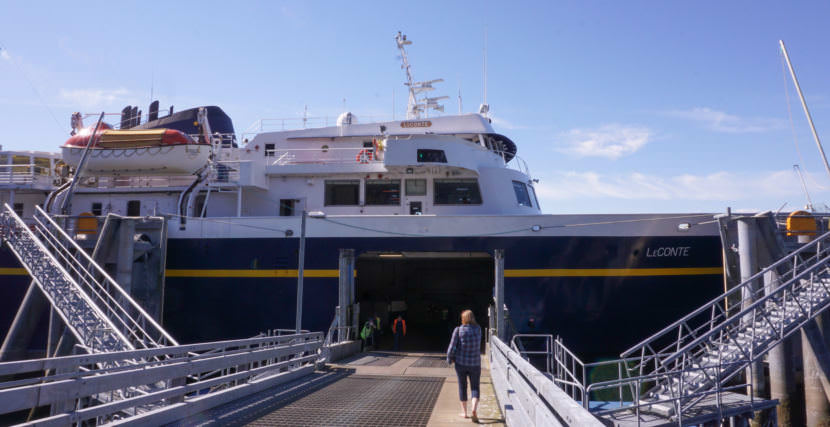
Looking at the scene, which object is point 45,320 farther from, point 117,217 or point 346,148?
point 346,148

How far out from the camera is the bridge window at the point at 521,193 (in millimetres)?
20328

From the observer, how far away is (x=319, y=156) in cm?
2161

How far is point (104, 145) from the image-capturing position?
20172 millimetres

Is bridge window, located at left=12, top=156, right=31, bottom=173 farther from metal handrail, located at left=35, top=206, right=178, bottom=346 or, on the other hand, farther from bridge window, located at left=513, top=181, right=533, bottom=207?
bridge window, located at left=513, top=181, right=533, bottom=207

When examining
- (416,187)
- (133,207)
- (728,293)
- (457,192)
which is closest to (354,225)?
(416,187)

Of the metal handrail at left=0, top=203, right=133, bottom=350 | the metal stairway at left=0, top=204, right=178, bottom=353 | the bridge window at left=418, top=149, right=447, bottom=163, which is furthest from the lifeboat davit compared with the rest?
the bridge window at left=418, top=149, right=447, bottom=163

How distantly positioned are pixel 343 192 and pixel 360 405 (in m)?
11.9

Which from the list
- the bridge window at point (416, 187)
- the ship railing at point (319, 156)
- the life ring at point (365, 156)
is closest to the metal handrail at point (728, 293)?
the bridge window at point (416, 187)

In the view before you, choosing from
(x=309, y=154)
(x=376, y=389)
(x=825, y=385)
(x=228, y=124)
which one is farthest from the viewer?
(x=228, y=124)

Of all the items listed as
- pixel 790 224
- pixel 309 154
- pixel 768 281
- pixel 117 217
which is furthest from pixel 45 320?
pixel 790 224

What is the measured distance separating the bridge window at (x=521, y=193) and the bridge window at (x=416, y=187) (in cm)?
326

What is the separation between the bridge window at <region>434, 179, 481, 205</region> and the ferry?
0.15ft

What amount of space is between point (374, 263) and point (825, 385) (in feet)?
56.1

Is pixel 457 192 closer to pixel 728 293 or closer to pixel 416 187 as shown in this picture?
pixel 416 187
